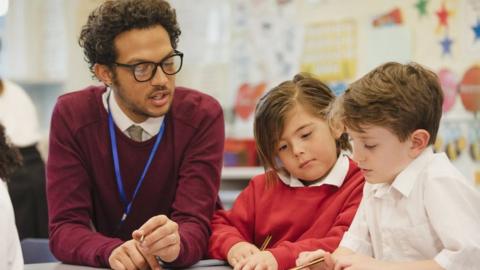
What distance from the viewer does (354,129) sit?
1.21m

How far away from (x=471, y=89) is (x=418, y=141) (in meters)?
1.64

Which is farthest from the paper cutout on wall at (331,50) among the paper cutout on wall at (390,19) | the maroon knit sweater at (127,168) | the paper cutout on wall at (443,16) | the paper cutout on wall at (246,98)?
the maroon knit sweater at (127,168)

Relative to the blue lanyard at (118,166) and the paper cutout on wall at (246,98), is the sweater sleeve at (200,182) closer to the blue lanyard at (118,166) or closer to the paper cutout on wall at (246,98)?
the blue lanyard at (118,166)

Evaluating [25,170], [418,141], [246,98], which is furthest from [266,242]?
[246,98]

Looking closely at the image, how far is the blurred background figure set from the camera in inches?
123

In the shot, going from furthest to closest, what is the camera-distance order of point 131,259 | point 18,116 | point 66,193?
1. point 18,116
2. point 66,193
3. point 131,259

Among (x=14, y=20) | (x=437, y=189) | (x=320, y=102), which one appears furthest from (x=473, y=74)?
(x=14, y=20)

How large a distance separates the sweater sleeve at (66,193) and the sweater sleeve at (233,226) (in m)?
0.25

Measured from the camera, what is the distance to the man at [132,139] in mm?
1665

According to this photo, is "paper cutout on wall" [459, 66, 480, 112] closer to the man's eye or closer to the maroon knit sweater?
the maroon knit sweater

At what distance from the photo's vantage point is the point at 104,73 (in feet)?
5.76

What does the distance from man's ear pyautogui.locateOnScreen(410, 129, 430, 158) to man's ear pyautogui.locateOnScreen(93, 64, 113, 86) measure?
843 millimetres

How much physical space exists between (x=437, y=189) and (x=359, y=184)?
39cm

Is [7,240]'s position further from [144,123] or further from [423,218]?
[423,218]
